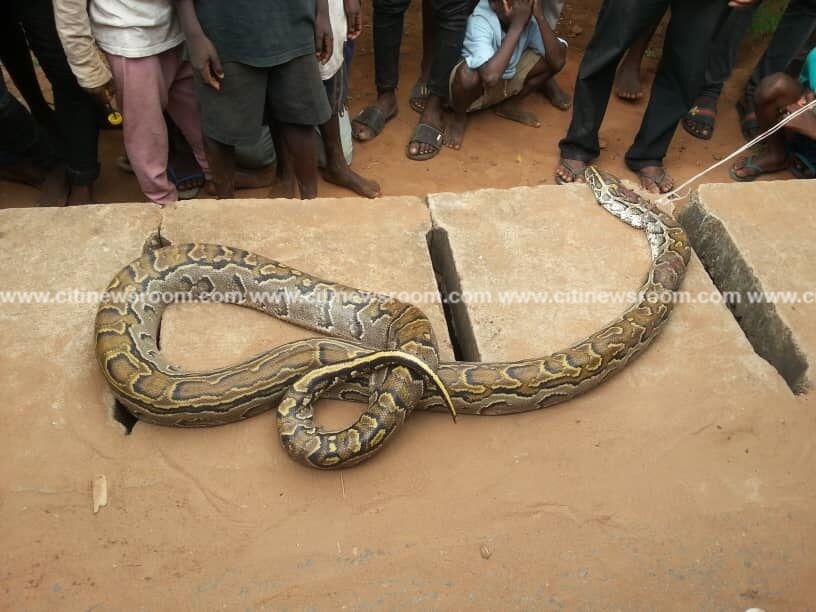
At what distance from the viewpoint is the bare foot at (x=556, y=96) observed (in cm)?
704

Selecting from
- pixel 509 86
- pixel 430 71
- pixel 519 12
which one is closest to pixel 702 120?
pixel 509 86

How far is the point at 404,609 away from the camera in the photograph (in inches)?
100

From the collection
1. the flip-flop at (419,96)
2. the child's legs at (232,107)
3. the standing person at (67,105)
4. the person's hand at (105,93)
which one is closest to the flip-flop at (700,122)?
the flip-flop at (419,96)

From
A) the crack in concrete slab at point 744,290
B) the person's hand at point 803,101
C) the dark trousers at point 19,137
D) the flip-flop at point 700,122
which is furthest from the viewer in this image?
the flip-flop at point 700,122

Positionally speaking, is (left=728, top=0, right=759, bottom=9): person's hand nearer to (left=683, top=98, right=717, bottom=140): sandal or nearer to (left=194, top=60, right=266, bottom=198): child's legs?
(left=683, top=98, right=717, bottom=140): sandal

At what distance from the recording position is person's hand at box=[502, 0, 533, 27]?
19.2 ft

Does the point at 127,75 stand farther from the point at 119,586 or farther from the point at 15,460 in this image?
the point at 119,586

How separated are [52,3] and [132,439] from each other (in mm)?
3167

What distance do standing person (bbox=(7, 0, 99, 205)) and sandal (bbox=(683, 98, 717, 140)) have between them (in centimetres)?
595

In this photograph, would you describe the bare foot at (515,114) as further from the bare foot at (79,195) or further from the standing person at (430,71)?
the bare foot at (79,195)

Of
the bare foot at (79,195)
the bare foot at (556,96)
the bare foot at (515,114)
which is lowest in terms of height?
the bare foot at (79,195)

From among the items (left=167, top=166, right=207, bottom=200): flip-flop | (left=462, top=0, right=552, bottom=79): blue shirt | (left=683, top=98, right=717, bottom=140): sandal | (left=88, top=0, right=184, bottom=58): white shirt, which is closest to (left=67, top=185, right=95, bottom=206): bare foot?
(left=167, top=166, right=207, bottom=200): flip-flop

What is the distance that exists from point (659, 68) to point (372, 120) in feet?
9.24

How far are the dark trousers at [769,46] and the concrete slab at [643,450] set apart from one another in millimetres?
4155
